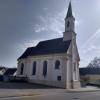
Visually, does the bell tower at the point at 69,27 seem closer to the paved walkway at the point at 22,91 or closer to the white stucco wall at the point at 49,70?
the white stucco wall at the point at 49,70

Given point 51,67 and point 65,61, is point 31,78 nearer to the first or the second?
point 51,67

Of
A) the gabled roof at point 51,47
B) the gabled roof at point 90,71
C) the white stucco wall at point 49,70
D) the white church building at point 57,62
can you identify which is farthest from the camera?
the gabled roof at point 90,71

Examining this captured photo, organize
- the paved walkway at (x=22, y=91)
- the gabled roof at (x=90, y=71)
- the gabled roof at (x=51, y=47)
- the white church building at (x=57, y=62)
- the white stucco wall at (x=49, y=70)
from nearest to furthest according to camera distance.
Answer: the paved walkway at (x=22, y=91) → the white stucco wall at (x=49, y=70) → the white church building at (x=57, y=62) → the gabled roof at (x=51, y=47) → the gabled roof at (x=90, y=71)

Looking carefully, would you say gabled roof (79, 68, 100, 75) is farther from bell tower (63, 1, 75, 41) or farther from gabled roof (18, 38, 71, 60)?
bell tower (63, 1, 75, 41)

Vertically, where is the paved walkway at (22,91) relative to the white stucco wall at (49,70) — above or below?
below

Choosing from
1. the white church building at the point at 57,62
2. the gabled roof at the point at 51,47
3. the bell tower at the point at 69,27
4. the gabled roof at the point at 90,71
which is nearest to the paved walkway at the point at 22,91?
the white church building at the point at 57,62

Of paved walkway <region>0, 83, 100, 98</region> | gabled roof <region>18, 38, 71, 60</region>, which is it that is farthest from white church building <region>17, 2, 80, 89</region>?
paved walkway <region>0, 83, 100, 98</region>

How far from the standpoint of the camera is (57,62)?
119 ft

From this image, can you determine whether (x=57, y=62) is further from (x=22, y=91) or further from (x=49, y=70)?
(x=22, y=91)

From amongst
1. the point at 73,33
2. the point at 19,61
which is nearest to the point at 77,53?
the point at 73,33

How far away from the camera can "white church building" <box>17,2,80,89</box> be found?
1378 inches

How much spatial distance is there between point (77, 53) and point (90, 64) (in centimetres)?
4547

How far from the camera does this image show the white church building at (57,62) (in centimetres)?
3499

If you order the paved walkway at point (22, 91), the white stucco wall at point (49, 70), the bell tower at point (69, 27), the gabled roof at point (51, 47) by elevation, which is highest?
the bell tower at point (69, 27)
